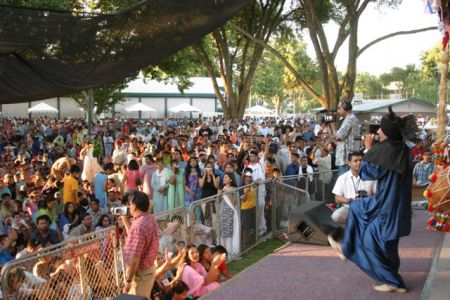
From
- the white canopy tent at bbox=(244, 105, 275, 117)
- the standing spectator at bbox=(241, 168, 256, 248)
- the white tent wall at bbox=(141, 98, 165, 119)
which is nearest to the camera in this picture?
the standing spectator at bbox=(241, 168, 256, 248)

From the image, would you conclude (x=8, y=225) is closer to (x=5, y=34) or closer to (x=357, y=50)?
(x=5, y=34)

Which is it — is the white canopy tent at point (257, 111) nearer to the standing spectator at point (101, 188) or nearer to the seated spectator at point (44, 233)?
the standing spectator at point (101, 188)

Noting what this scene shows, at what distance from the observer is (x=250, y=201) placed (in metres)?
10.6

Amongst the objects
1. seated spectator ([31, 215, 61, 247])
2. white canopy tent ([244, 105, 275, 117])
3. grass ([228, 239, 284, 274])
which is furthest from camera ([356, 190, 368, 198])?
white canopy tent ([244, 105, 275, 117])

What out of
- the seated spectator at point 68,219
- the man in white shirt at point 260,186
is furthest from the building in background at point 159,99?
the seated spectator at point 68,219

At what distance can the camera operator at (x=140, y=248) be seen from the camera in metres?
5.85

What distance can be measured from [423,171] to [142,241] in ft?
30.8

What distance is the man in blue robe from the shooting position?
5.50 meters

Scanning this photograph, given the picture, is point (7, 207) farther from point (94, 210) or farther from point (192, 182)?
point (192, 182)

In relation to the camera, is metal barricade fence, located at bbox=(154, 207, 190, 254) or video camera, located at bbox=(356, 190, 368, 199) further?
metal barricade fence, located at bbox=(154, 207, 190, 254)

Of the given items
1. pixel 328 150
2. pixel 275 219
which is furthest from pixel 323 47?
pixel 275 219

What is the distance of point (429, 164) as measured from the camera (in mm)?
13656

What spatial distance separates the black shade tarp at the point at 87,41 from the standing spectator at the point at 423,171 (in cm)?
912

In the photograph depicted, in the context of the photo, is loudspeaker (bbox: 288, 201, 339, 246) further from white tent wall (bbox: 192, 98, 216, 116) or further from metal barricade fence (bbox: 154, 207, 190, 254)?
white tent wall (bbox: 192, 98, 216, 116)
